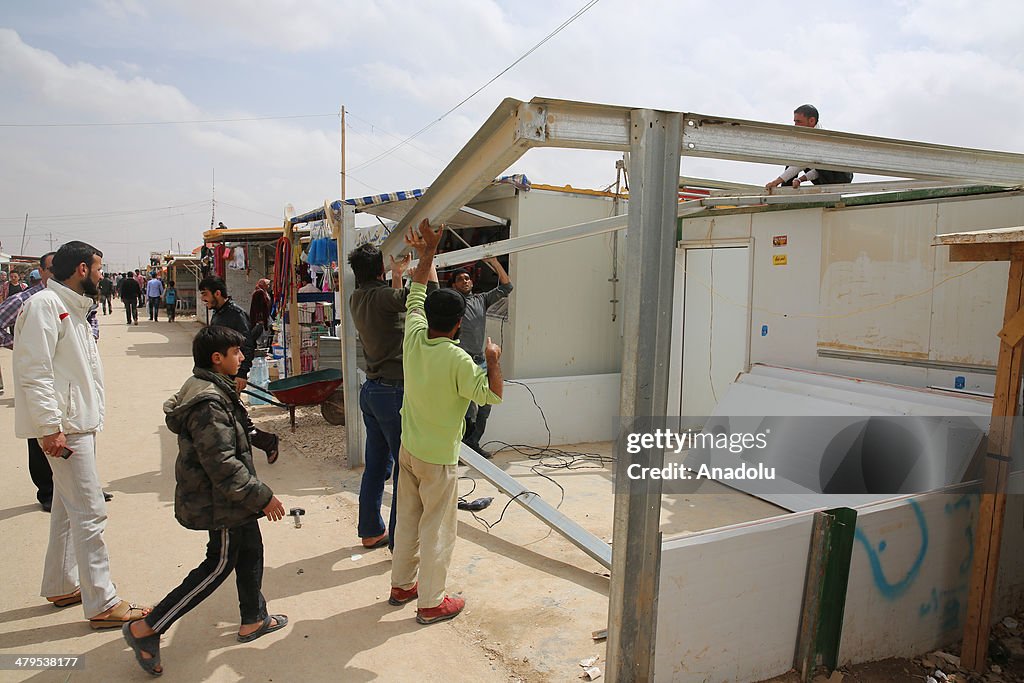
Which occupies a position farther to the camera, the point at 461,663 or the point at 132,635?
the point at 461,663

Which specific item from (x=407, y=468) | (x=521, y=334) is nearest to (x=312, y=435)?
(x=521, y=334)

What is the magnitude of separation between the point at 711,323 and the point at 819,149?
5.23m

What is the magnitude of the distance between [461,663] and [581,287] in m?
5.37

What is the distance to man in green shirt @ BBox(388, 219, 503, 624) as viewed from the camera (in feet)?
10.2

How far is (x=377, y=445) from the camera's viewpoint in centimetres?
417

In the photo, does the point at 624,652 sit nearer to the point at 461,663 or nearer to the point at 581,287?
the point at 461,663

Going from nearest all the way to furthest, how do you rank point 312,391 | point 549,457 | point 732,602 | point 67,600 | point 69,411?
point 732,602 < point 69,411 < point 67,600 < point 549,457 < point 312,391

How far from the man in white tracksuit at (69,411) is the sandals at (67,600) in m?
0.07

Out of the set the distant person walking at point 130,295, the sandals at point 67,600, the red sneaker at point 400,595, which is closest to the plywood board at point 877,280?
the red sneaker at point 400,595

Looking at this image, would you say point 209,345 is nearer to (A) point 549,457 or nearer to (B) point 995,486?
(B) point 995,486

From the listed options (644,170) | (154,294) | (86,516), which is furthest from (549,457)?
(154,294)

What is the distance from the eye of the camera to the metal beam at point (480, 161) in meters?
2.15

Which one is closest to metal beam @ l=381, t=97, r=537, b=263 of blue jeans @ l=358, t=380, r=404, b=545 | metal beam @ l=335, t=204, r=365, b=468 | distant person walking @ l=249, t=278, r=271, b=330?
blue jeans @ l=358, t=380, r=404, b=545

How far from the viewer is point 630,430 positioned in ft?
7.61
